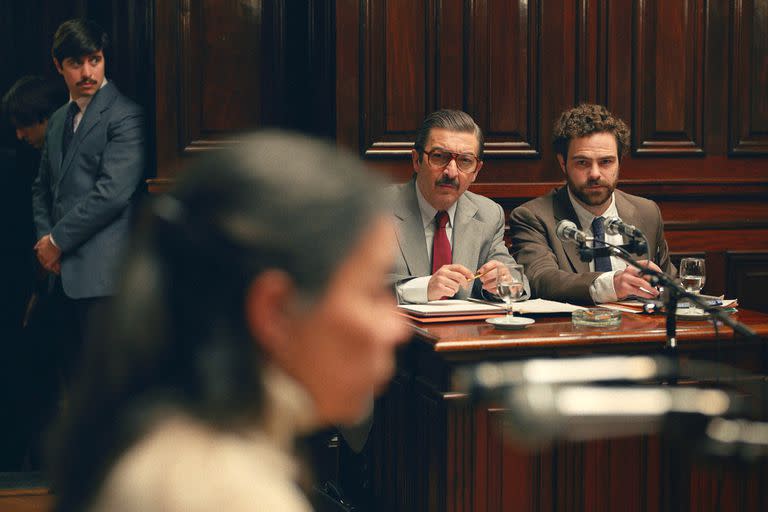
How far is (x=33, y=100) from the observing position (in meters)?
4.70

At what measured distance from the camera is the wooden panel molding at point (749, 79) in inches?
194

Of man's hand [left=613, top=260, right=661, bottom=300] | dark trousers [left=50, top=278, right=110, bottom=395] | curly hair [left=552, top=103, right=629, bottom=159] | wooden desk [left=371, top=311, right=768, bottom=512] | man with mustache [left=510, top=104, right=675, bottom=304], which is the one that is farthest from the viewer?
dark trousers [left=50, top=278, right=110, bottom=395]

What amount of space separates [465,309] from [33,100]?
2628 mm

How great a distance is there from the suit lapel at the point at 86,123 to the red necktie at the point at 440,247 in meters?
1.53

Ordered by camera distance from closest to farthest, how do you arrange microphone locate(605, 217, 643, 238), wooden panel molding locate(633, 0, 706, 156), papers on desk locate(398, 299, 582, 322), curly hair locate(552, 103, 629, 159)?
microphone locate(605, 217, 643, 238) < papers on desk locate(398, 299, 582, 322) < curly hair locate(552, 103, 629, 159) < wooden panel molding locate(633, 0, 706, 156)

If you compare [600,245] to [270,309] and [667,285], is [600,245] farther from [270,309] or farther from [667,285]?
[270,309]

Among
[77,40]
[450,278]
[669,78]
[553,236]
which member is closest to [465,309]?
[450,278]

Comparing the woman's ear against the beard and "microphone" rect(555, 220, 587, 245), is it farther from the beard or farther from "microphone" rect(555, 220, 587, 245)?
the beard

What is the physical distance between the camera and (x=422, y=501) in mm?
2959

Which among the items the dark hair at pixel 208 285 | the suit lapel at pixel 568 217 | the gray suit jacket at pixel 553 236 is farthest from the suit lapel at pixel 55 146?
the dark hair at pixel 208 285

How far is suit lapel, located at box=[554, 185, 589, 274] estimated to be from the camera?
3.80 metres

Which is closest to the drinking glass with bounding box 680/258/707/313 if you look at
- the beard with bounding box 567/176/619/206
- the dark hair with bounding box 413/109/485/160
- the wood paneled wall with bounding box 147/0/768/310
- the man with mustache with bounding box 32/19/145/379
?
the beard with bounding box 567/176/619/206

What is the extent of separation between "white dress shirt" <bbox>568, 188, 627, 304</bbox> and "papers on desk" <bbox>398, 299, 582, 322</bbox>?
0.17 metres

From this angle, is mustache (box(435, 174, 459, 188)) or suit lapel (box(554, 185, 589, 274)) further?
suit lapel (box(554, 185, 589, 274))
